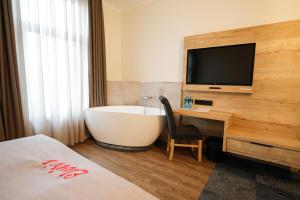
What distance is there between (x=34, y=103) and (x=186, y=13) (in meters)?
2.87

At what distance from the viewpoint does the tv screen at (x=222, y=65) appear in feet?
7.06

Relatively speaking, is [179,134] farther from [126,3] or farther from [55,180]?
[126,3]

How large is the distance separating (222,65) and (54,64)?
259 cm

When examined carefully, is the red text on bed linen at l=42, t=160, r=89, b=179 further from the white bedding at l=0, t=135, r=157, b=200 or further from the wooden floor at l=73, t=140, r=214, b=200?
the wooden floor at l=73, t=140, r=214, b=200

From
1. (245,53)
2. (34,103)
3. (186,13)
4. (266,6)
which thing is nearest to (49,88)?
(34,103)

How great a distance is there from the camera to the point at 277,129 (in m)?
2.05

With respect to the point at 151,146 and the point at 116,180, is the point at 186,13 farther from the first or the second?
the point at 116,180

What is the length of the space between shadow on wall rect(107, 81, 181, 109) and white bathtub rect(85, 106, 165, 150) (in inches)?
26.2

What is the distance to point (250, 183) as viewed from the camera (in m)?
1.77

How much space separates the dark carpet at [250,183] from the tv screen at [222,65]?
119cm

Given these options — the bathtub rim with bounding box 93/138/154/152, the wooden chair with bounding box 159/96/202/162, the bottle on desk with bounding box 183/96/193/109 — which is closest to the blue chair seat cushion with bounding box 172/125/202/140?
the wooden chair with bounding box 159/96/202/162

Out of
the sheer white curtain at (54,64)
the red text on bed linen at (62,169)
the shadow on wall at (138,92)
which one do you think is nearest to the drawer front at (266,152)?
the shadow on wall at (138,92)

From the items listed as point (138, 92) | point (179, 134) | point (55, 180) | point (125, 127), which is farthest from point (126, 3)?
point (55, 180)

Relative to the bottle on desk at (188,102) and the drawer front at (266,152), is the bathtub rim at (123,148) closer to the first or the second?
the bottle on desk at (188,102)
